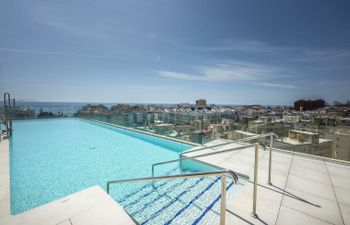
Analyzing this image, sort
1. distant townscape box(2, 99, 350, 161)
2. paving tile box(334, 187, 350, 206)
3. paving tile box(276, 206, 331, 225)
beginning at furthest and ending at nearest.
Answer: distant townscape box(2, 99, 350, 161) < paving tile box(334, 187, 350, 206) < paving tile box(276, 206, 331, 225)

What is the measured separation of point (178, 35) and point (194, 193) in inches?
299

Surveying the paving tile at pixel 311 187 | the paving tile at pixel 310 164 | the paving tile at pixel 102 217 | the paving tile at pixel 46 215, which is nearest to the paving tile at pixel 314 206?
the paving tile at pixel 311 187

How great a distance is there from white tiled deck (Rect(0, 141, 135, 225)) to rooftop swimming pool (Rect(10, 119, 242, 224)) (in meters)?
0.61

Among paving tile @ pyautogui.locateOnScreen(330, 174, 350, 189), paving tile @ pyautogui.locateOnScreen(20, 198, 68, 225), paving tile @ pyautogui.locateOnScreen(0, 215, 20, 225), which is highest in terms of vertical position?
paving tile @ pyautogui.locateOnScreen(330, 174, 350, 189)

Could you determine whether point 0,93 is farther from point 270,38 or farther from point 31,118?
point 270,38

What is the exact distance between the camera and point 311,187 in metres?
2.55

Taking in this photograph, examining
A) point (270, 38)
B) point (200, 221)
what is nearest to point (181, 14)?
point (270, 38)

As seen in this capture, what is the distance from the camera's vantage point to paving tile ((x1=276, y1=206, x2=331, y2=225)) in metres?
1.79

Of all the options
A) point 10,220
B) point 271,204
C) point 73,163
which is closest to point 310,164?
point 271,204

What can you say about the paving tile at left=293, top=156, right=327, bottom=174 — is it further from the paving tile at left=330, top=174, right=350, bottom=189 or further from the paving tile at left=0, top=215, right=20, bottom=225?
the paving tile at left=0, top=215, right=20, bottom=225

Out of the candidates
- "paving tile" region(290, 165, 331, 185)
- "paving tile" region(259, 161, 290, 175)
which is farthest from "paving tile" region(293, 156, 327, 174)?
"paving tile" region(259, 161, 290, 175)

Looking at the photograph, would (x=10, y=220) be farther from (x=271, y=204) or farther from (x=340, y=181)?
(x=340, y=181)

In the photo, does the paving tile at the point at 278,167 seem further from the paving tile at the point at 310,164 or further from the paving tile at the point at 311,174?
the paving tile at the point at 310,164

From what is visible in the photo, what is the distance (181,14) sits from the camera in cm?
696
